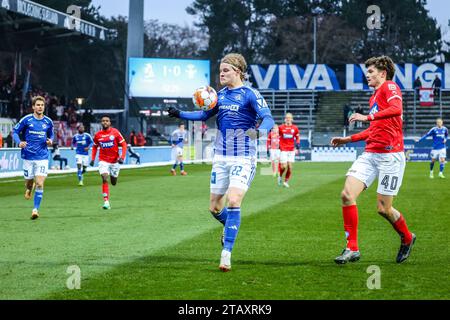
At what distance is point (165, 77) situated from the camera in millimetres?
58125

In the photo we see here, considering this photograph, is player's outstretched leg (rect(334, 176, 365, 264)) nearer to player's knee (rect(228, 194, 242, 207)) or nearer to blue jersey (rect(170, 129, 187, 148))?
player's knee (rect(228, 194, 242, 207))

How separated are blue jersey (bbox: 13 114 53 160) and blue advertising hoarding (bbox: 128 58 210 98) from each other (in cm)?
4101

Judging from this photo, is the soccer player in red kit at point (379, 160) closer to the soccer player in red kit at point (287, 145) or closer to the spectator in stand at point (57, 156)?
the soccer player in red kit at point (287, 145)

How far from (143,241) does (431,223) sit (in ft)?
18.5

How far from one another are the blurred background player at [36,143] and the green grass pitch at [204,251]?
81cm

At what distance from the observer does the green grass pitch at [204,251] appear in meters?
7.98

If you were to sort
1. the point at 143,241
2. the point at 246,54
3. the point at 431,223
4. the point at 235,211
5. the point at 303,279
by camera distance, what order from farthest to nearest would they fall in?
the point at 246,54 → the point at 431,223 → the point at 143,241 → the point at 235,211 → the point at 303,279

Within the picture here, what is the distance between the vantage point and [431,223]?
48.5ft

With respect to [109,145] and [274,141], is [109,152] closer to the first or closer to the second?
[109,145]
